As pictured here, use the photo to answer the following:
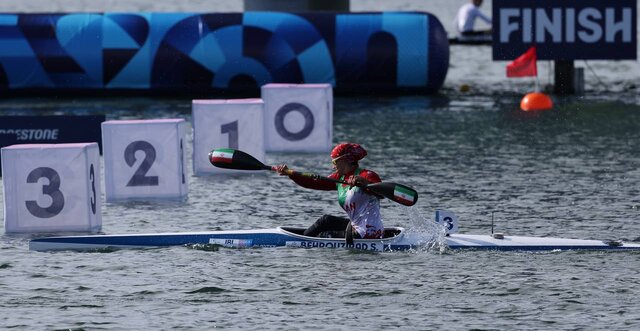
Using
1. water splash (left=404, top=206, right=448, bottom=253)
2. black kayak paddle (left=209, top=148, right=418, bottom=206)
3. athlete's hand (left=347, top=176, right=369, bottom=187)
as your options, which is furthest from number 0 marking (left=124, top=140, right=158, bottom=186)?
water splash (left=404, top=206, right=448, bottom=253)

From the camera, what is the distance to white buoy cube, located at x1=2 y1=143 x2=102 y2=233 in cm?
1806

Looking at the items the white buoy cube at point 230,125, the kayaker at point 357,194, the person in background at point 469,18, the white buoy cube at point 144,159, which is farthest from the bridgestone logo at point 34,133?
the person in background at point 469,18

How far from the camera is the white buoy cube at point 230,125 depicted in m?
23.3

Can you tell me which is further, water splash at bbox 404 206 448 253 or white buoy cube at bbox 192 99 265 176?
white buoy cube at bbox 192 99 265 176

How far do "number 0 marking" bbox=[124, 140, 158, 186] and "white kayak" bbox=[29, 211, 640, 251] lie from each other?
3563mm

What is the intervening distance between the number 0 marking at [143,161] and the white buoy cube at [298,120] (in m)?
5.08

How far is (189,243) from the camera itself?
1714 cm

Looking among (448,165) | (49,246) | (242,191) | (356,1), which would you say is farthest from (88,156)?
(356,1)

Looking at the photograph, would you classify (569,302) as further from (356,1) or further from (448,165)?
(356,1)

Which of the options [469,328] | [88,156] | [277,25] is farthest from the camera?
[277,25]

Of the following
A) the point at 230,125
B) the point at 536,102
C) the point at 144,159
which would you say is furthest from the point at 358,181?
the point at 536,102

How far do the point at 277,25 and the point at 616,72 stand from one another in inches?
493

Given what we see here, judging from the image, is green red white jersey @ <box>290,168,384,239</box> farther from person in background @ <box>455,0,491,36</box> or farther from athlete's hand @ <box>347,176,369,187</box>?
person in background @ <box>455,0,491,36</box>

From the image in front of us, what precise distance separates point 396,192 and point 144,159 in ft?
18.7
